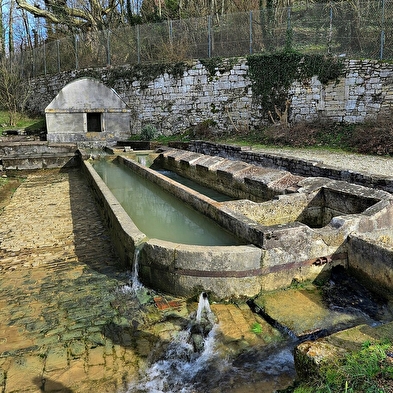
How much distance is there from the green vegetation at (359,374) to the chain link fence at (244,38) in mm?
13928

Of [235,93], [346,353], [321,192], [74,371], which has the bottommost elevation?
[74,371]

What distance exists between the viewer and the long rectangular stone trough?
381cm

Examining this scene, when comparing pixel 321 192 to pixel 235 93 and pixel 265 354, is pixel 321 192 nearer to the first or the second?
pixel 265 354

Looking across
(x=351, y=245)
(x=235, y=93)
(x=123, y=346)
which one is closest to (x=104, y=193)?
(x=123, y=346)

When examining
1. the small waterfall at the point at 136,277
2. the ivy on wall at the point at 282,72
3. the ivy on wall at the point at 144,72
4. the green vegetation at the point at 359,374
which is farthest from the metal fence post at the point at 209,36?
the green vegetation at the point at 359,374

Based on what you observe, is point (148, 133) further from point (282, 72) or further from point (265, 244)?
point (265, 244)

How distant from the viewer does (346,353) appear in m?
2.20

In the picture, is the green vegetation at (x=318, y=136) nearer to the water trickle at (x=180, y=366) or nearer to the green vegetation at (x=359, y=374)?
the water trickle at (x=180, y=366)

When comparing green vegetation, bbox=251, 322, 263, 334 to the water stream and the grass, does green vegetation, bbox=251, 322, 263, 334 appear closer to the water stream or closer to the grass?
the water stream

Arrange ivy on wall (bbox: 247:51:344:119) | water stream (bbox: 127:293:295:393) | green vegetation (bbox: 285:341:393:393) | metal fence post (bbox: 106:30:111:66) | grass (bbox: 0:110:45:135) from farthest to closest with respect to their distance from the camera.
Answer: metal fence post (bbox: 106:30:111:66) < grass (bbox: 0:110:45:135) < ivy on wall (bbox: 247:51:344:119) < water stream (bbox: 127:293:295:393) < green vegetation (bbox: 285:341:393:393)

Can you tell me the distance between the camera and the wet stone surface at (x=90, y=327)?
281 cm

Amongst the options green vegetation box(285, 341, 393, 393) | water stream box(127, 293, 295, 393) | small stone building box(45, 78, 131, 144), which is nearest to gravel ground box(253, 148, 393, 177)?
water stream box(127, 293, 295, 393)

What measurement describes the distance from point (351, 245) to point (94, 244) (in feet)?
12.8

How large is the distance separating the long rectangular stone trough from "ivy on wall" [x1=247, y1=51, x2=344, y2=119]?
9.61m
